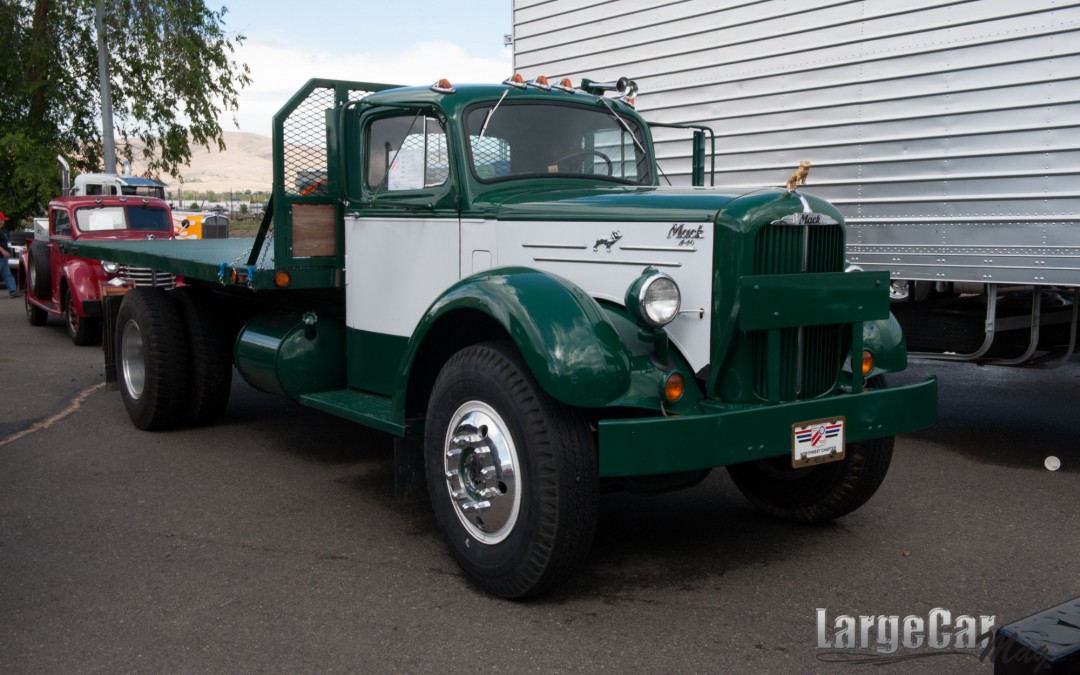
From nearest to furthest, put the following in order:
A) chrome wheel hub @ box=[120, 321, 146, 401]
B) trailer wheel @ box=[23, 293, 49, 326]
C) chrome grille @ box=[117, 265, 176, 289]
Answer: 1. chrome wheel hub @ box=[120, 321, 146, 401]
2. chrome grille @ box=[117, 265, 176, 289]
3. trailer wheel @ box=[23, 293, 49, 326]

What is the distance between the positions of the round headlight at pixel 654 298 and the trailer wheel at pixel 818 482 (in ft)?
3.94

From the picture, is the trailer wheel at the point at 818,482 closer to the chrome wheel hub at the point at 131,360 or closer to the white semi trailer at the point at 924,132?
the white semi trailer at the point at 924,132

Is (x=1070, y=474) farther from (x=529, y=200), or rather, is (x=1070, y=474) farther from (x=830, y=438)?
(x=529, y=200)

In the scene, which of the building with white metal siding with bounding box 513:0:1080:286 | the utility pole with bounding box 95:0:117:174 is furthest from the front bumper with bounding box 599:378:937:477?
the utility pole with bounding box 95:0:117:174

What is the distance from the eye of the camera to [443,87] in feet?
16.3

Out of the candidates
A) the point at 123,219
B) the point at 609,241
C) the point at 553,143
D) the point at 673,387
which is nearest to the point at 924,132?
the point at 553,143

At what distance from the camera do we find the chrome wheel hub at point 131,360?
731cm

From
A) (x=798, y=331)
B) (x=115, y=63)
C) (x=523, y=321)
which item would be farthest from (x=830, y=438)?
(x=115, y=63)

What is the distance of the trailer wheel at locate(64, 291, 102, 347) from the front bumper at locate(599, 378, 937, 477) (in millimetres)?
9513

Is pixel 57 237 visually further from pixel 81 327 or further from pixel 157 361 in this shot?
pixel 157 361

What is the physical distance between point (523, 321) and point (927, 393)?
5.96ft

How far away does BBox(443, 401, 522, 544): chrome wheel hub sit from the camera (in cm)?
396

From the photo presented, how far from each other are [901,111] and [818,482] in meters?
2.57

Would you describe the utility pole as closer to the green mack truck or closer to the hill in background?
the green mack truck
